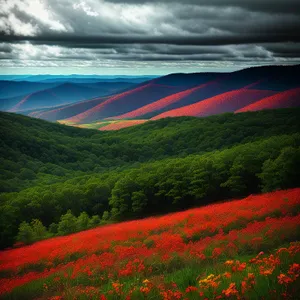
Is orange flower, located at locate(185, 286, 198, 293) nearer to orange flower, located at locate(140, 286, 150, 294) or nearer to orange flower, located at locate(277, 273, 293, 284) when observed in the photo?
orange flower, located at locate(140, 286, 150, 294)

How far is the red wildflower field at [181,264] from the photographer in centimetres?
910

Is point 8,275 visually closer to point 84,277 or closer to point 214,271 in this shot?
point 84,277

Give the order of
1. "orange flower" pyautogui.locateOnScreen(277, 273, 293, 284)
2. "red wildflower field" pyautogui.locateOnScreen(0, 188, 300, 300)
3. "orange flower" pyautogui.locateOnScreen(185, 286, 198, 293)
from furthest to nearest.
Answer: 1. "red wildflower field" pyautogui.locateOnScreen(0, 188, 300, 300)
2. "orange flower" pyautogui.locateOnScreen(185, 286, 198, 293)
3. "orange flower" pyautogui.locateOnScreen(277, 273, 293, 284)

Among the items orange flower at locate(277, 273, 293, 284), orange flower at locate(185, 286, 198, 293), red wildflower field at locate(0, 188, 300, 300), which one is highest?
orange flower at locate(277, 273, 293, 284)

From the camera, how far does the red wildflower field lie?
9.10 metres

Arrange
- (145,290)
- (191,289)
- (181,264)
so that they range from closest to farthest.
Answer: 1. (191,289)
2. (145,290)
3. (181,264)

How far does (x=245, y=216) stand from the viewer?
2078 centimetres

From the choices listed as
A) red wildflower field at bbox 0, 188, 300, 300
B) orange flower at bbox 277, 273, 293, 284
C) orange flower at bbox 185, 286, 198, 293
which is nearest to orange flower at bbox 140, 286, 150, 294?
red wildflower field at bbox 0, 188, 300, 300

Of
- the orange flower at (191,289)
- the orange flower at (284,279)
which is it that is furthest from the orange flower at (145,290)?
the orange flower at (284,279)

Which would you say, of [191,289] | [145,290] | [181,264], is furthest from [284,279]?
[181,264]

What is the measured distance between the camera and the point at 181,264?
45.1 ft

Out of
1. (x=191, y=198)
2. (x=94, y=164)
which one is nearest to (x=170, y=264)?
(x=191, y=198)

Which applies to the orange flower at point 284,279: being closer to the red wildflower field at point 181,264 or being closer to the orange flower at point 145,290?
the red wildflower field at point 181,264

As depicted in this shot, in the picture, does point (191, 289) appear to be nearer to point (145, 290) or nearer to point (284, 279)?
point (145, 290)
